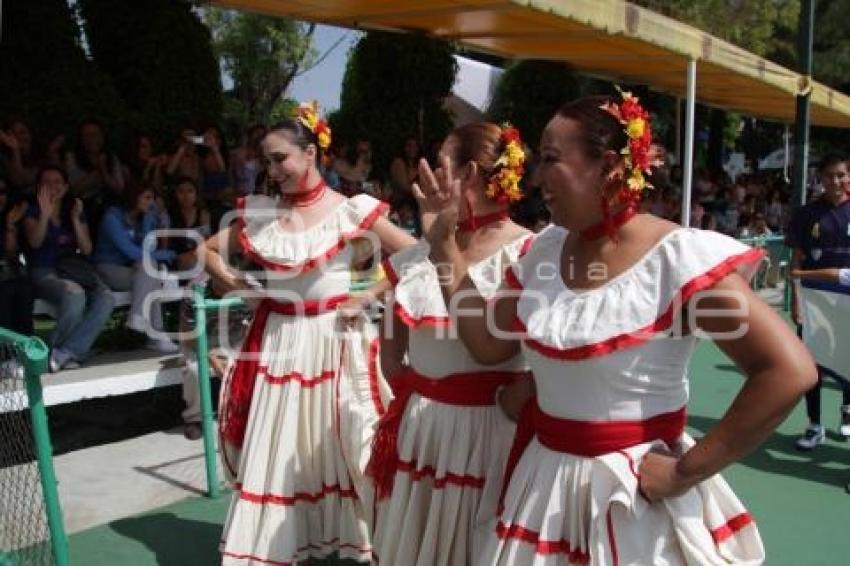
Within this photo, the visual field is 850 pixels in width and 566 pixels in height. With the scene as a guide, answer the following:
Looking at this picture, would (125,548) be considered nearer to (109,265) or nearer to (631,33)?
(109,265)

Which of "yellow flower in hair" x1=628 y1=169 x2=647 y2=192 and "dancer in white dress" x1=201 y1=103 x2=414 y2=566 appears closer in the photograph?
"yellow flower in hair" x1=628 y1=169 x2=647 y2=192

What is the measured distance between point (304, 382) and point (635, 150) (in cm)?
189

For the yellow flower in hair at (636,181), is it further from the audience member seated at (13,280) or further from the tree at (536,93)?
the tree at (536,93)

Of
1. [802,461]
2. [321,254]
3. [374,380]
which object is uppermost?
[321,254]

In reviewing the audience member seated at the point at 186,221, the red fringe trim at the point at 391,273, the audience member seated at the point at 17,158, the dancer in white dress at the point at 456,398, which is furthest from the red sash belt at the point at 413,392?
the audience member seated at the point at 17,158

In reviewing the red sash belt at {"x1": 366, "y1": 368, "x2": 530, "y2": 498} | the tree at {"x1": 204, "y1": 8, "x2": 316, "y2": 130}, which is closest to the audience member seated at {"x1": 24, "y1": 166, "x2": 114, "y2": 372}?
the red sash belt at {"x1": 366, "y1": 368, "x2": 530, "y2": 498}

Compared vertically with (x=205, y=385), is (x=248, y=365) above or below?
above

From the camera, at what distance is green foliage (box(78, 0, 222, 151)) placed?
816cm

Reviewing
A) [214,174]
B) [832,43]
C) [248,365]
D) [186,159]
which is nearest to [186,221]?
[186,159]

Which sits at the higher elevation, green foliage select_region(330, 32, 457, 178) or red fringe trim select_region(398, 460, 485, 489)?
green foliage select_region(330, 32, 457, 178)

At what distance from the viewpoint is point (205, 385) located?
4434 mm

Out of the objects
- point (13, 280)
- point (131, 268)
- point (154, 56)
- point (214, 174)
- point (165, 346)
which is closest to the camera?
point (13, 280)

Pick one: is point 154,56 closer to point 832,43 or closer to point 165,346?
point 165,346

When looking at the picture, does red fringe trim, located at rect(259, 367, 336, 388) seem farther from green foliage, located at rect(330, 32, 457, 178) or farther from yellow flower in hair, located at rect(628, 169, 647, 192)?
green foliage, located at rect(330, 32, 457, 178)
